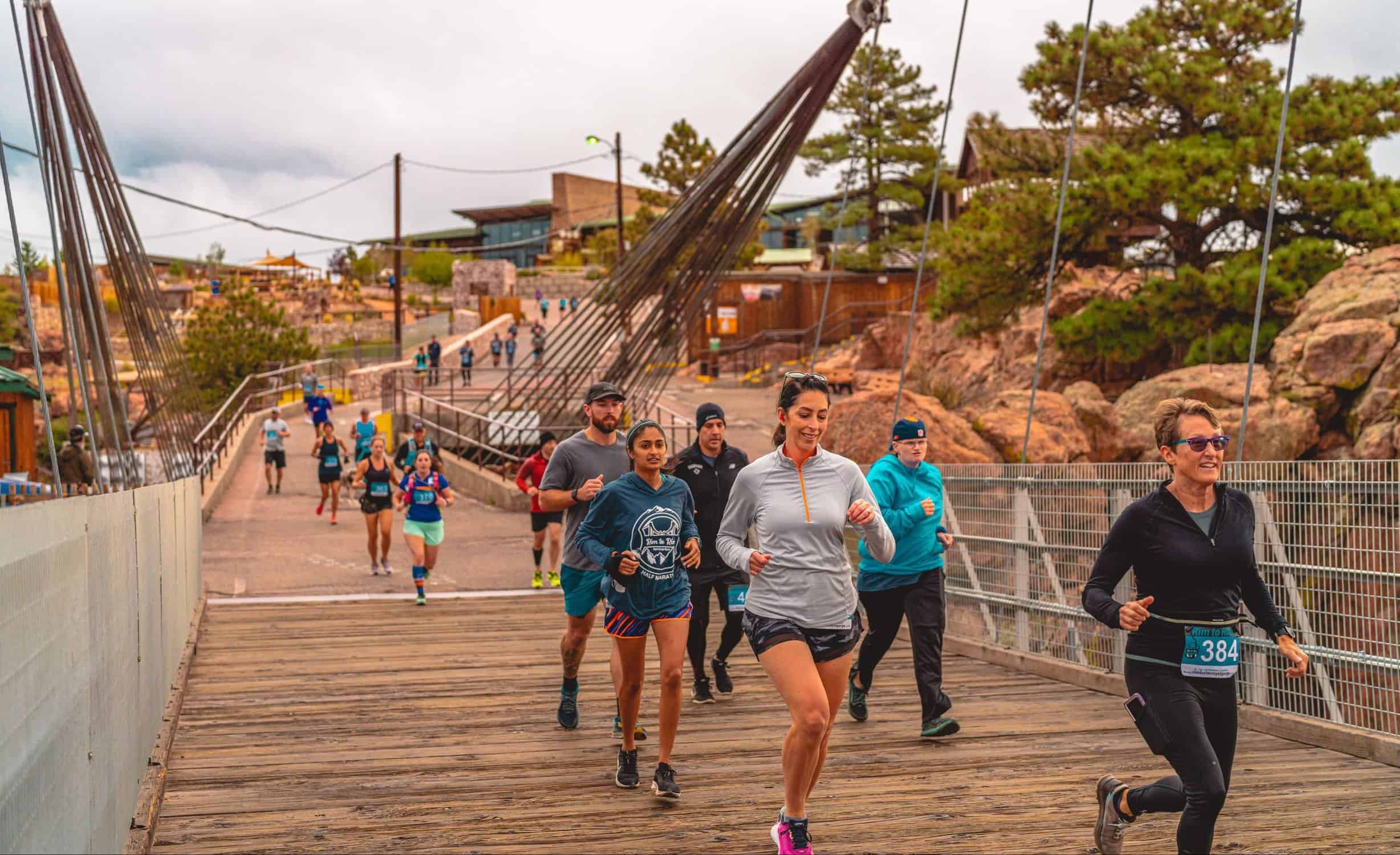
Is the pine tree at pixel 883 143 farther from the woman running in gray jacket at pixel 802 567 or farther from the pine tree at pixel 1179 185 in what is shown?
the woman running in gray jacket at pixel 802 567

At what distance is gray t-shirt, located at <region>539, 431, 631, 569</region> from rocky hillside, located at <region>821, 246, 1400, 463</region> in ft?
25.7

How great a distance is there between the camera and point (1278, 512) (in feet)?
19.6

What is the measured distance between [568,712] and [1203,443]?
11.8 ft

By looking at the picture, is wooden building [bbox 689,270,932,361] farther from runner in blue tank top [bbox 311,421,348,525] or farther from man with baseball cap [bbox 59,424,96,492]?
man with baseball cap [bbox 59,424,96,492]

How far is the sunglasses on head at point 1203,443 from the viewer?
12.3 feet

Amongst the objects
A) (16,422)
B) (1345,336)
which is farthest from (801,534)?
(1345,336)

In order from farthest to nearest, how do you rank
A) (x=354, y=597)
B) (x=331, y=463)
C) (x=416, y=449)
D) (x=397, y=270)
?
(x=397, y=270) → (x=331, y=463) → (x=354, y=597) → (x=416, y=449)

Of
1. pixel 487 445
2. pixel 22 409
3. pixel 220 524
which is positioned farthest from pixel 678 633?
pixel 487 445

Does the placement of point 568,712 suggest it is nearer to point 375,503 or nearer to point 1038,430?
point 375,503

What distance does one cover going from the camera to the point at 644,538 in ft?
17.1

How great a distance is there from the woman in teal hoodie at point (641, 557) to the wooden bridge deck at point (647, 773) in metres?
0.45

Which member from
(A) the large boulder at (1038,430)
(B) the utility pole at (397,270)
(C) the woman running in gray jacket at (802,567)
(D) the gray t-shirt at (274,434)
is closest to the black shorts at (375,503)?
(A) the large boulder at (1038,430)

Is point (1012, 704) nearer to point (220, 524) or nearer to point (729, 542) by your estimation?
point (729, 542)

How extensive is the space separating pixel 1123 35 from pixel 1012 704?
14.3 m
